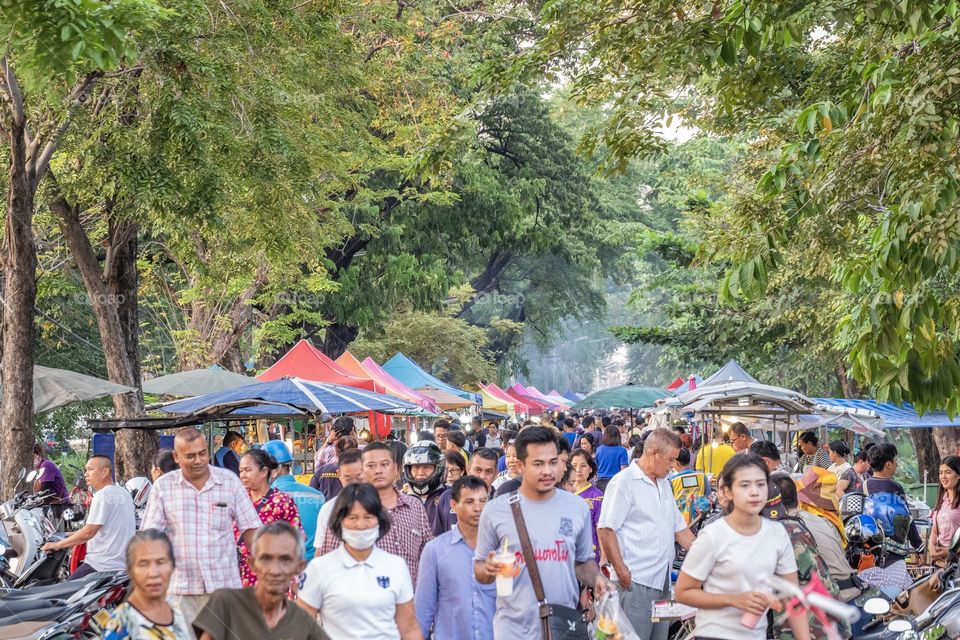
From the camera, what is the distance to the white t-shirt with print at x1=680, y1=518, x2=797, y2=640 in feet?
19.3

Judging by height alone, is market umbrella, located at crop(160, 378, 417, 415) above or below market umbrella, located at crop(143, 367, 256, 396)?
below

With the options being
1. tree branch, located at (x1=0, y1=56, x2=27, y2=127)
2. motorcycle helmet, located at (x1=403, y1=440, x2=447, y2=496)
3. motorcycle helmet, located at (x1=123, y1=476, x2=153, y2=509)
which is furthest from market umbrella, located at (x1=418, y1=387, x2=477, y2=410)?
motorcycle helmet, located at (x1=403, y1=440, x2=447, y2=496)

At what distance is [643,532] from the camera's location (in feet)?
26.2

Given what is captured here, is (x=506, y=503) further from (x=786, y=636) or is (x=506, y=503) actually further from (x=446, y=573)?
(x=786, y=636)

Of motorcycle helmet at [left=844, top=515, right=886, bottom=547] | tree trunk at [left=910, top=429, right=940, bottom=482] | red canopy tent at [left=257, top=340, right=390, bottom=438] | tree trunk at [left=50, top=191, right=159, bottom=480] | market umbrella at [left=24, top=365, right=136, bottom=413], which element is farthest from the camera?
tree trunk at [left=910, top=429, right=940, bottom=482]

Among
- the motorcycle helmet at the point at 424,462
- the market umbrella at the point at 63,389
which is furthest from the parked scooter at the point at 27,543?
the market umbrella at the point at 63,389

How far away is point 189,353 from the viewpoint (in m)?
28.4

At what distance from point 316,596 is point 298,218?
1353 centimetres

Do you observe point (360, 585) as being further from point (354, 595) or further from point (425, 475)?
point (425, 475)

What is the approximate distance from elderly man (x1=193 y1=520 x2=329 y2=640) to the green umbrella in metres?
24.9

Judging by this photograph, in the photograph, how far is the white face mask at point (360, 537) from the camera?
574 cm

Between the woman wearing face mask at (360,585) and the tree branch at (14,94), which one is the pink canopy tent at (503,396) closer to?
the tree branch at (14,94)

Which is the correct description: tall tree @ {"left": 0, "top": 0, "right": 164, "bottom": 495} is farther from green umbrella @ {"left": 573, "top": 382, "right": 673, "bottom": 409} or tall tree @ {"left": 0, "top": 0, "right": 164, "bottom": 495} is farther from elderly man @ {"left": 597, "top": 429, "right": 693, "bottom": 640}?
green umbrella @ {"left": 573, "top": 382, "right": 673, "bottom": 409}

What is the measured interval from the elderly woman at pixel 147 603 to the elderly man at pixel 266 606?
1.65 feet
